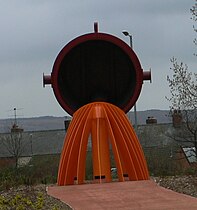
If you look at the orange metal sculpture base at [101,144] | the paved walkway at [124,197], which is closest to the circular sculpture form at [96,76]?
the orange metal sculpture base at [101,144]

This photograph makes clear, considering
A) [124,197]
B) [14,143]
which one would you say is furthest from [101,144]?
[14,143]

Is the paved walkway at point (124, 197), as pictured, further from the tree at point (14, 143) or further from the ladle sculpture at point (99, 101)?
the tree at point (14, 143)

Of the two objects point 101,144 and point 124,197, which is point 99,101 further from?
point 124,197

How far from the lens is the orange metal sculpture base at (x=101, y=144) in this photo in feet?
57.5

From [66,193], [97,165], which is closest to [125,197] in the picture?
[66,193]

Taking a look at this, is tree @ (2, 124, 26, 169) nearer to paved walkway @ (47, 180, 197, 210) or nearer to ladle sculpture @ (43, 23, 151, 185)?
ladle sculpture @ (43, 23, 151, 185)

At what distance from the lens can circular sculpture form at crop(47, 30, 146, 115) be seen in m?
20.1

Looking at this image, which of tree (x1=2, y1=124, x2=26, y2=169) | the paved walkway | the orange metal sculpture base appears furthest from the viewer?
tree (x1=2, y1=124, x2=26, y2=169)

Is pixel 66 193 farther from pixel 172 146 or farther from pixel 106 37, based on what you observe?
pixel 172 146

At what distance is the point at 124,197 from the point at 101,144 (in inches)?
169

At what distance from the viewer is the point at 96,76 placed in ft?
68.9

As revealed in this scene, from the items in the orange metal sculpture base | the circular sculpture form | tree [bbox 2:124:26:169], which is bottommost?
tree [bbox 2:124:26:169]

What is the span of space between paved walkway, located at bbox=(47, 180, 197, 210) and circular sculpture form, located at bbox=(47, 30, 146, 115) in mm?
4467

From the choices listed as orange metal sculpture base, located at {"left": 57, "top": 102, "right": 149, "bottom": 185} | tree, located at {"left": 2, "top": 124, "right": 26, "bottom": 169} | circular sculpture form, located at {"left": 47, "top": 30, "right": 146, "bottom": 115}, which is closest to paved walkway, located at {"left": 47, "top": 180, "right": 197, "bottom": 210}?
orange metal sculpture base, located at {"left": 57, "top": 102, "right": 149, "bottom": 185}
